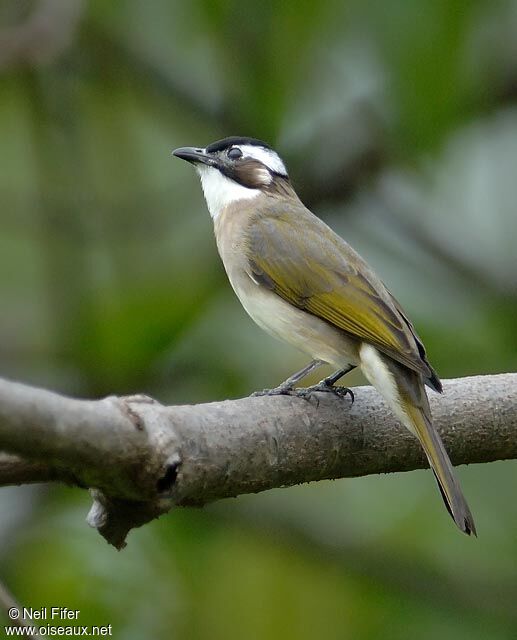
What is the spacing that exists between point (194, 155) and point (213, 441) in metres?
2.99

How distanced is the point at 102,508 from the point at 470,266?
382 centimetres

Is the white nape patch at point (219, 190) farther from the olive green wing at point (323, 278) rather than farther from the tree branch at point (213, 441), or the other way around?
Answer: the tree branch at point (213, 441)

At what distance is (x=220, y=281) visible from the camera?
21.0 ft

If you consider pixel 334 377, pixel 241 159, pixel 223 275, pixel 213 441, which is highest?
pixel 213 441

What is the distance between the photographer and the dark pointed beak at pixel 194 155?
594 cm

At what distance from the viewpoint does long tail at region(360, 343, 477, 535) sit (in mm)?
3875

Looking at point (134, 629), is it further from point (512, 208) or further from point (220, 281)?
point (512, 208)

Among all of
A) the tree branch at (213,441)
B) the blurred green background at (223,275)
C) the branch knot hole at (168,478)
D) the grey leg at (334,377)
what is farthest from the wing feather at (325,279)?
the branch knot hole at (168,478)

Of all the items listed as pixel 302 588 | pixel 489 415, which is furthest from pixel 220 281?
pixel 489 415

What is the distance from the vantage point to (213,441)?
3.26 metres

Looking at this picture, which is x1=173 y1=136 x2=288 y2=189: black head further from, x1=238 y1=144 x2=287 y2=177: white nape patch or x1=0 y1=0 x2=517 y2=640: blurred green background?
x1=0 y1=0 x2=517 y2=640: blurred green background

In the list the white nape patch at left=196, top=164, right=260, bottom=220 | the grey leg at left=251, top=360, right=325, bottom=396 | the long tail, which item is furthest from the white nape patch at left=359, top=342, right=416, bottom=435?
the white nape patch at left=196, top=164, right=260, bottom=220

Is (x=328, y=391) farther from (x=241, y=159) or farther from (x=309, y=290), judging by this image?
(x=241, y=159)

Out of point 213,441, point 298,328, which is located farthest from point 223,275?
point 213,441
